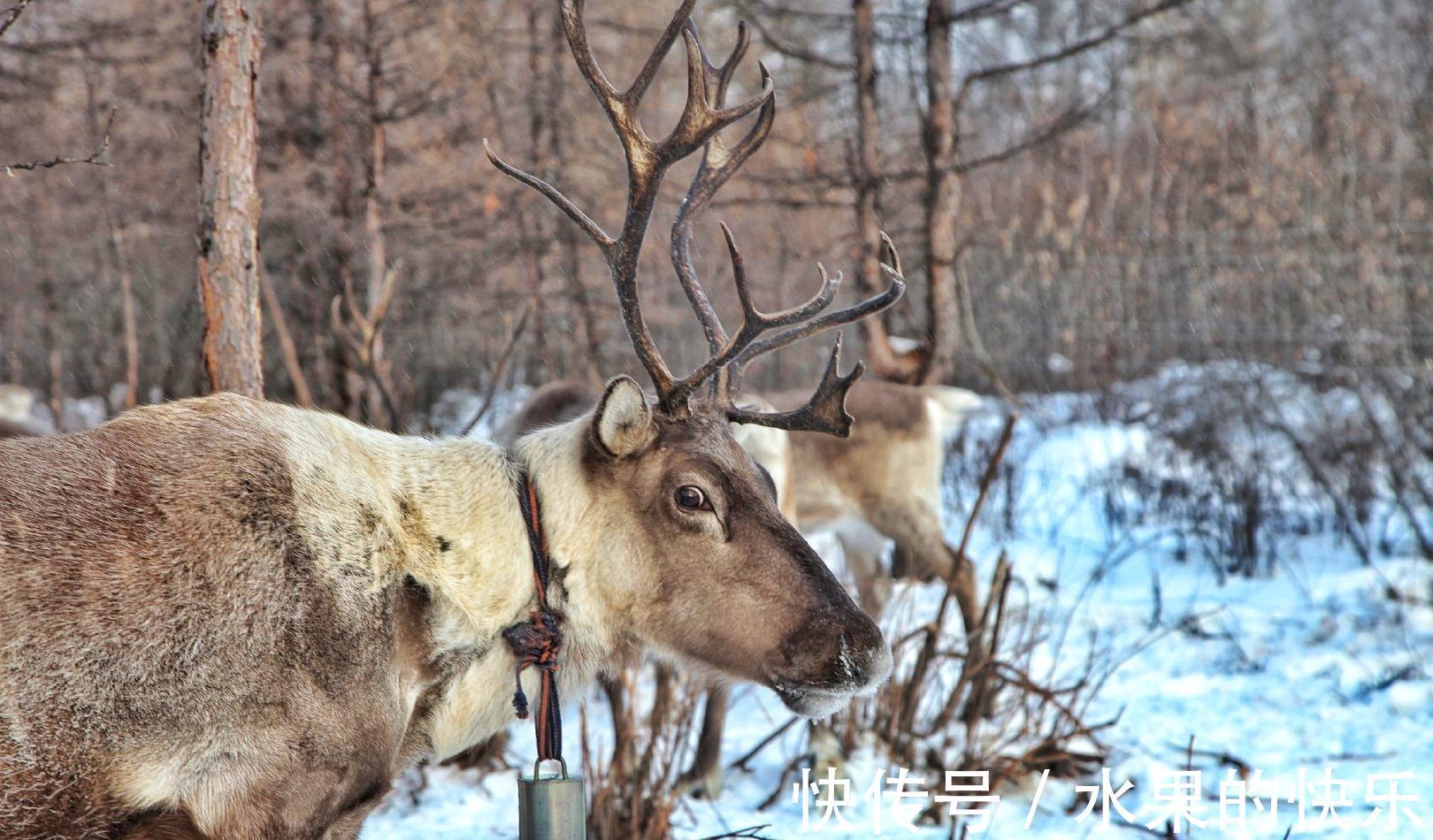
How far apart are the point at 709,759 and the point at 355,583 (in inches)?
112

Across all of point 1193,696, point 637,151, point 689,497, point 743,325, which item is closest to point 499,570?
point 689,497

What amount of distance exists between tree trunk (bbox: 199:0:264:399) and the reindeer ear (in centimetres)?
181

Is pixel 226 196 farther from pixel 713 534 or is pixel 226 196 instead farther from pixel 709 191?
pixel 713 534

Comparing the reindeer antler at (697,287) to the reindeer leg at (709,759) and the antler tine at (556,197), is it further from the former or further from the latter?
the reindeer leg at (709,759)

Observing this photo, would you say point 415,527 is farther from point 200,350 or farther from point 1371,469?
point 1371,469

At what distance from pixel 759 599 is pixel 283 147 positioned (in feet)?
→ 29.1

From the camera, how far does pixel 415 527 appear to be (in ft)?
8.73

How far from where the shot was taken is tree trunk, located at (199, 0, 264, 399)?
3975mm

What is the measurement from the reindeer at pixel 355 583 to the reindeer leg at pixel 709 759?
2237 mm

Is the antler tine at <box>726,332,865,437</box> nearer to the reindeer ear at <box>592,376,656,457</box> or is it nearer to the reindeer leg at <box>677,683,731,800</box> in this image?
the reindeer ear at <box>592,376,656,457</box>

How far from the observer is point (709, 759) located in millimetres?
4969

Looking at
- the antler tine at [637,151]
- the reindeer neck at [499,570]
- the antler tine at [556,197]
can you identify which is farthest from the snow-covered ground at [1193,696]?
the antler tine at [556,197]

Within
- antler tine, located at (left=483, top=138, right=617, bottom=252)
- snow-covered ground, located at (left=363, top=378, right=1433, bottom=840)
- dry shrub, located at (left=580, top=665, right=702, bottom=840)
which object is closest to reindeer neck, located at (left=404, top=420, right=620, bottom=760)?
antler tine, located at (left=483, top=138, right=617, bottom=252)

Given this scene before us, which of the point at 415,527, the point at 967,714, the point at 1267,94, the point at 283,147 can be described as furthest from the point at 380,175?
the point at 1267,94
